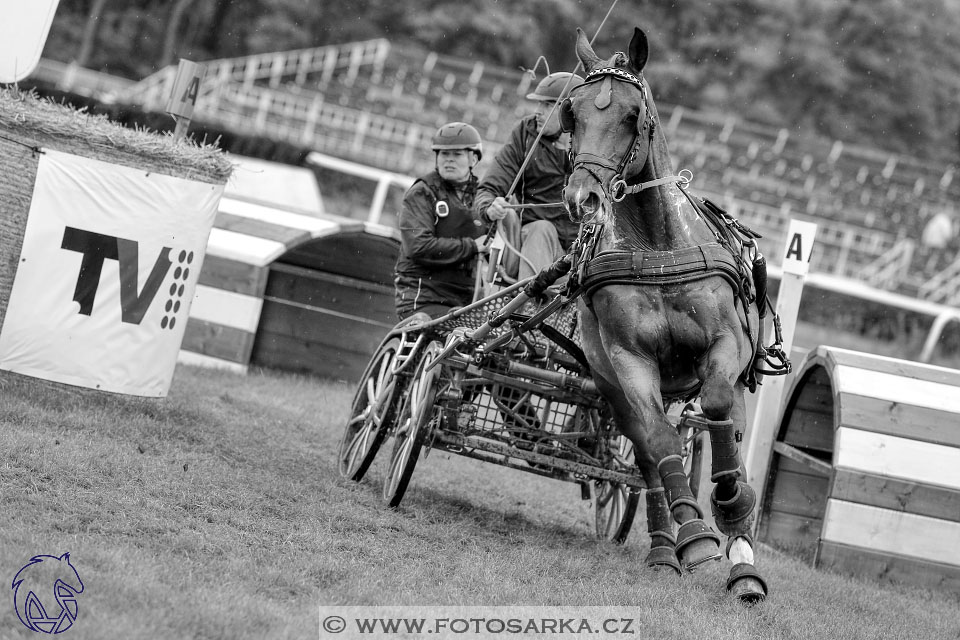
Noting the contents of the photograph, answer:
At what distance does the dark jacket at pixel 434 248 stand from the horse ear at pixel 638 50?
6.02ft

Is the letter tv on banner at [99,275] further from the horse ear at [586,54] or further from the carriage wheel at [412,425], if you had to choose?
the horse ear at [586,54]

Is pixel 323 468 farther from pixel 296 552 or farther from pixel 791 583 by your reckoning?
pixel 791 583

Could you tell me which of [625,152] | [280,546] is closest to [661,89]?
[625,152]

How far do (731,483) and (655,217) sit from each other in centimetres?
115

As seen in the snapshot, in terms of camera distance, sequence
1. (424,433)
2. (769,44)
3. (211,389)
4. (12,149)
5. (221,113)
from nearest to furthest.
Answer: (424,433)
(12,149)
(211,389)
(221,113)
(769,44)

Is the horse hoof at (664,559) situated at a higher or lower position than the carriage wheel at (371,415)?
lower

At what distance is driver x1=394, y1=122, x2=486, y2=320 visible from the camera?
6.63 metres

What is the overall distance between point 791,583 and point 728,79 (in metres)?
36.6

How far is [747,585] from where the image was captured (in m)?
4.84

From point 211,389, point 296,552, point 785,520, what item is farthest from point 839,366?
point 211,389

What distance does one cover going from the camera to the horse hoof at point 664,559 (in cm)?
525

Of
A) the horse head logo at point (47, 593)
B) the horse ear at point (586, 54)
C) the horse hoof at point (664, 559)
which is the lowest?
the horse head logo at point (47, 593)

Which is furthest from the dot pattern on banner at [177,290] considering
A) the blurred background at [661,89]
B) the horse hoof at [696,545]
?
the blurred background at [661,89]

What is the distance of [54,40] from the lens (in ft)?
137
